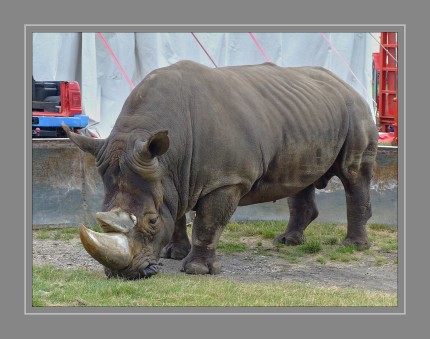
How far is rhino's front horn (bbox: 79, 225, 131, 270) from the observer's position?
9.33 m

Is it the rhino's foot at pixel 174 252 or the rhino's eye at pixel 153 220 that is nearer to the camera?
the rhino's eye at pixel 153 220

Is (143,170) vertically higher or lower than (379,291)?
higher

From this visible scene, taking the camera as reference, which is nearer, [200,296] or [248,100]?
[200,296]

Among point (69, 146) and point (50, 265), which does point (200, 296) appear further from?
point (69, 146)

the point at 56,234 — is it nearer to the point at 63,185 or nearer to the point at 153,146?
the point at 63,185

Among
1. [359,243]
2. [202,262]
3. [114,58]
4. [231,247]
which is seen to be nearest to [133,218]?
[202,262]

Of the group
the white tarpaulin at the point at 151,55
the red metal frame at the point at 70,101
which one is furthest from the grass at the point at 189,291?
the white tarpaulin at the point at 151,55

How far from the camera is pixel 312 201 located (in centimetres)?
1306

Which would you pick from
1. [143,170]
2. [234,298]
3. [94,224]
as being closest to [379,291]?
[234,298]

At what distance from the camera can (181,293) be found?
31.0 ft

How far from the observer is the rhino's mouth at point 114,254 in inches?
368

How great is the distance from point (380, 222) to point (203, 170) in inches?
172

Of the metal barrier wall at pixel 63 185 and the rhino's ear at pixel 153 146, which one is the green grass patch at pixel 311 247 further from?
the rhino's ear at pixel 153 146
